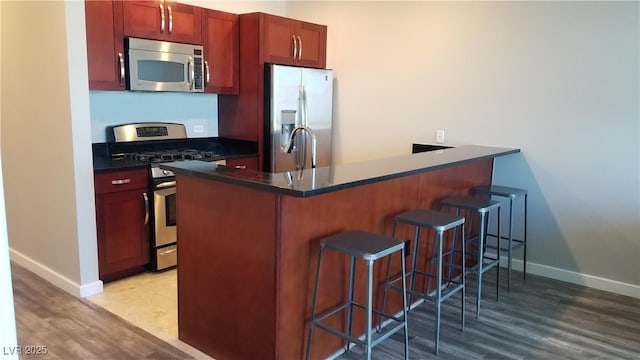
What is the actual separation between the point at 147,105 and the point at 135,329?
204 cm

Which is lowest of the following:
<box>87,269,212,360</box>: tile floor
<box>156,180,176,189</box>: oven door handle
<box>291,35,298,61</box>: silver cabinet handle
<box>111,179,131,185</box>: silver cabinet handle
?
<box>87,269,212,360</box>: tile floor

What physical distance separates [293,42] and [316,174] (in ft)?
7.90

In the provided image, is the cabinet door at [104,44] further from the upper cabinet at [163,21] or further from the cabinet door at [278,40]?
the cabinet door at [278,40]

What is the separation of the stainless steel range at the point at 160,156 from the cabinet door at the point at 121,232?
0.08 m

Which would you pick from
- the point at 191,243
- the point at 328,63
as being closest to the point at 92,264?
the point at 191,243

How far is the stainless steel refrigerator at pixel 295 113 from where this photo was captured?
4305 millimetres

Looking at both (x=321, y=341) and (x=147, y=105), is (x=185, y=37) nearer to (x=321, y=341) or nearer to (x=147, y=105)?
(x=147, y=105)

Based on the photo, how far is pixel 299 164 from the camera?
4633 millimetres

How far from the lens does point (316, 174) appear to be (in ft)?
8.11

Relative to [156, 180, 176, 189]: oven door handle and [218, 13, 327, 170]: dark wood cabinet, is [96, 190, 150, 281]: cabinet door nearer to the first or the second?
[156, 180, 176, 189]: oven door handle

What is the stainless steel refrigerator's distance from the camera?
169 inches

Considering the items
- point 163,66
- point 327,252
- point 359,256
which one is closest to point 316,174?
point 327,252

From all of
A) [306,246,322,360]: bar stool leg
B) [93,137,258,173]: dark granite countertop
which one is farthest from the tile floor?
[93,137,258,173]: dark granite countertop

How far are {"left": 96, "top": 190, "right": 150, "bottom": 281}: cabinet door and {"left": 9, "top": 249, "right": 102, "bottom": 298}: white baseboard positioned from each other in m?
0.15
